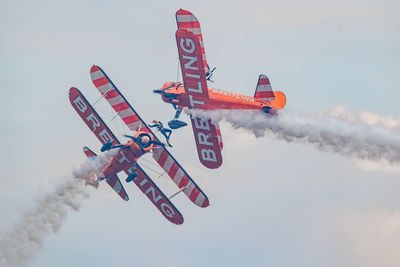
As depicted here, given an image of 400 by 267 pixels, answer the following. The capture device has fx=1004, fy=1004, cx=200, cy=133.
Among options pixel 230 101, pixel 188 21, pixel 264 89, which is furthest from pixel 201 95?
pixel 188 21

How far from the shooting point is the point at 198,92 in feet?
148

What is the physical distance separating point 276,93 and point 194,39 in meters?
4.60

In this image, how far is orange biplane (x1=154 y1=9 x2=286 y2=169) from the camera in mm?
44094

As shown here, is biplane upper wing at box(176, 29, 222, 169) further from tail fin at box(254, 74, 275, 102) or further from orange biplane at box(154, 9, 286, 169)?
tail fin at box(254, 74, 275, 102)

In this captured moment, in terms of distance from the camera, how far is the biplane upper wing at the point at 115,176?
1767 inches

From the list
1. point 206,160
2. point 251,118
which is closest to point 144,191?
point 206,160

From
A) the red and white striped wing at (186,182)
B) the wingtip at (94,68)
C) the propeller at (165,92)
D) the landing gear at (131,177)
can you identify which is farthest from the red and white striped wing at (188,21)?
the landing gear at (131,177)

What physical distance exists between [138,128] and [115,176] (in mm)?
2415

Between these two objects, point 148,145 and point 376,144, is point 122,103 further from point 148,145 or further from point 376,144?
point 376,144

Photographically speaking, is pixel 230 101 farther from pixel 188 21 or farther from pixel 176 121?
pixel 188 21

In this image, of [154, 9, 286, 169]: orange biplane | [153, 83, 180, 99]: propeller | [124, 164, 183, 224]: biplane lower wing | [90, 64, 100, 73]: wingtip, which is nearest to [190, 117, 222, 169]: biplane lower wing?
[154, 9, 286, 169]: orange biplane

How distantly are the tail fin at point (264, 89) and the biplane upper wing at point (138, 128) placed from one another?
5003 millimetres

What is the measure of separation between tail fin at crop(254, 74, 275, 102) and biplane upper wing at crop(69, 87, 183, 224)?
648 cm

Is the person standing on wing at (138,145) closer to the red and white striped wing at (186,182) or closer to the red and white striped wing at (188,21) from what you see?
the red and white striped wing at (186,182)
